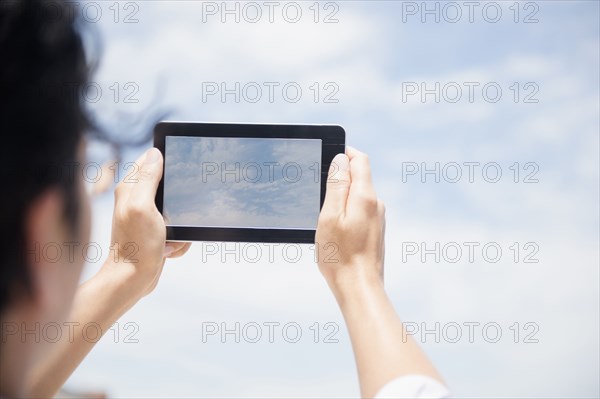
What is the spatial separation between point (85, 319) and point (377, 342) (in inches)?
36.2

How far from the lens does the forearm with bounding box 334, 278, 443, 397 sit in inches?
56.8

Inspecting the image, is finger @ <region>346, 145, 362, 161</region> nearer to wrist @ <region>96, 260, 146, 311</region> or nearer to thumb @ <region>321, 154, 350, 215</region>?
thumb @ <region>321, 154, 350, 215</region>

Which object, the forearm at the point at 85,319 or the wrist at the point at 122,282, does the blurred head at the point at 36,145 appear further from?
the wrist at the point at 122,282

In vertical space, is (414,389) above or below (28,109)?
below

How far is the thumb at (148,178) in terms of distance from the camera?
225 centimetres

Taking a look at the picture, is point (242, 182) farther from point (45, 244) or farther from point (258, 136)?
point (45, 244)

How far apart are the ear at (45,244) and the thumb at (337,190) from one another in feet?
2.93

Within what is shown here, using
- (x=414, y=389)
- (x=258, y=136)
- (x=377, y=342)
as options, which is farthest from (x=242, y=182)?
(x=414, y=389)

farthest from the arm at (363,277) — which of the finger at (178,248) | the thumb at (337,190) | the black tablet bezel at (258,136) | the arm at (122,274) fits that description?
the finger at (178,248)

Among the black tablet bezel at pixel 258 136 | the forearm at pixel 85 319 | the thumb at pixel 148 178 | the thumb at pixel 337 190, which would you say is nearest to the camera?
the forearm at pixel 85 319

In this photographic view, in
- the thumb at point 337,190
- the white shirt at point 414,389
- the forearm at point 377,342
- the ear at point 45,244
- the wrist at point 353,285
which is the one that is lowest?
the white shirt at point 414,389

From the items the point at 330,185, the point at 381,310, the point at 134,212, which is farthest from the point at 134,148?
the point at 381,310

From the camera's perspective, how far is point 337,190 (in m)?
2.01

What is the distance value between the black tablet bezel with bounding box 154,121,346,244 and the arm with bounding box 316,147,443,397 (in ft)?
0.77
